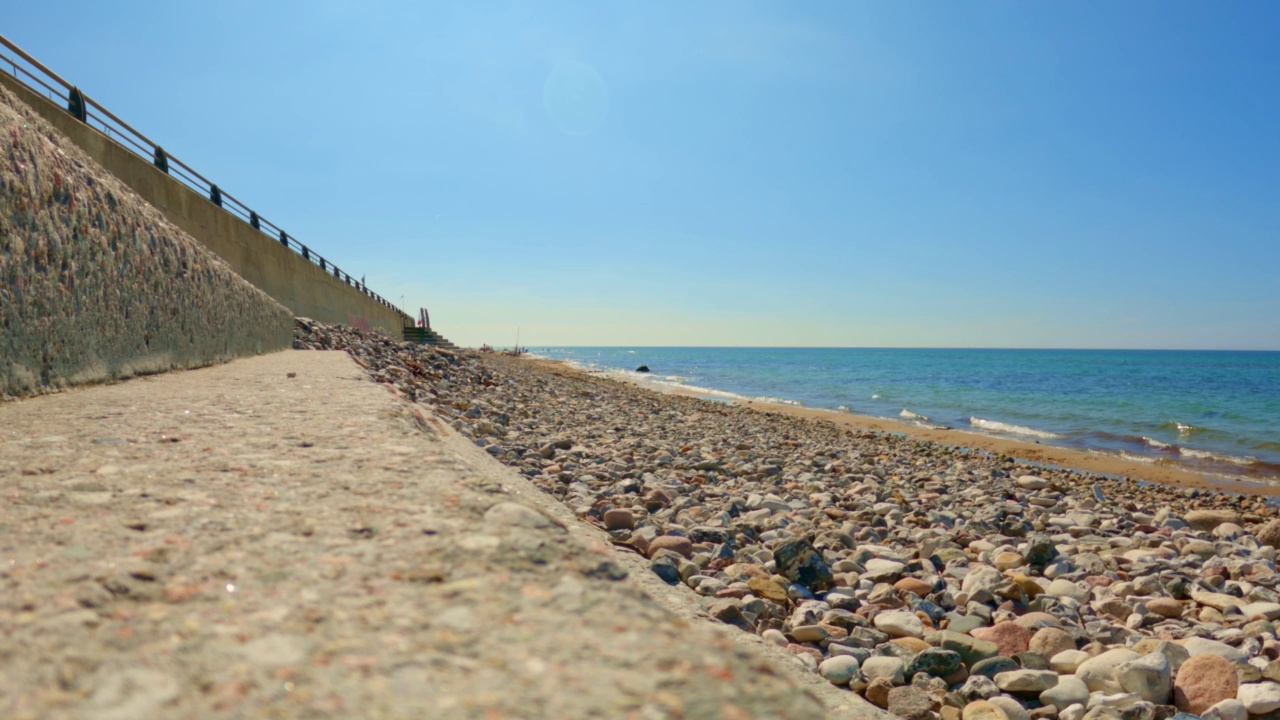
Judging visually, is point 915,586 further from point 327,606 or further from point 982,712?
point 327,606

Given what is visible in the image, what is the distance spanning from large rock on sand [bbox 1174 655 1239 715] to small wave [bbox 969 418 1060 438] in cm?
1486

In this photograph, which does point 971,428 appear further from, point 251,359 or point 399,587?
point 399,587

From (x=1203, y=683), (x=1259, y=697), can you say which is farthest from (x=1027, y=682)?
(x=1259, y=697)

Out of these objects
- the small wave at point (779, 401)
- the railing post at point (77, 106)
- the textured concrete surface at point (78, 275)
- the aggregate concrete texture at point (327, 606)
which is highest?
the railing post at point (77, 106)

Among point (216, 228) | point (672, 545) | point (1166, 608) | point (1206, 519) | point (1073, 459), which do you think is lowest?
point (1073, 459)

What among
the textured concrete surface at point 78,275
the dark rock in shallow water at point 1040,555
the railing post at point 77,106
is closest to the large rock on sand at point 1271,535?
the dark rock in shallow water at point 1040,555

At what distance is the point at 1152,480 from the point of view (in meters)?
10.4

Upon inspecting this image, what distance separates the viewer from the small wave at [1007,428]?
52.5 ft

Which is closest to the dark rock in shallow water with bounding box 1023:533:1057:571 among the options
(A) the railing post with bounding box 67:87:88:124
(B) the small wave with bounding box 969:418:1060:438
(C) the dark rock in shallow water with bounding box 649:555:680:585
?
(C) the dark rock in shallow water with bounding box 649:555:680:585

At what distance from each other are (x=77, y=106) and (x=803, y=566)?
9647 millimetres

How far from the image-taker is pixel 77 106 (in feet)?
25.3

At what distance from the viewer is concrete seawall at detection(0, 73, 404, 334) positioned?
744cm

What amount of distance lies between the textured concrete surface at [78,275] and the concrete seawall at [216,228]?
1.02 metres

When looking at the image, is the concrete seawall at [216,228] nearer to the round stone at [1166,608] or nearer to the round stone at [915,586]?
the round stone at [915,586]
